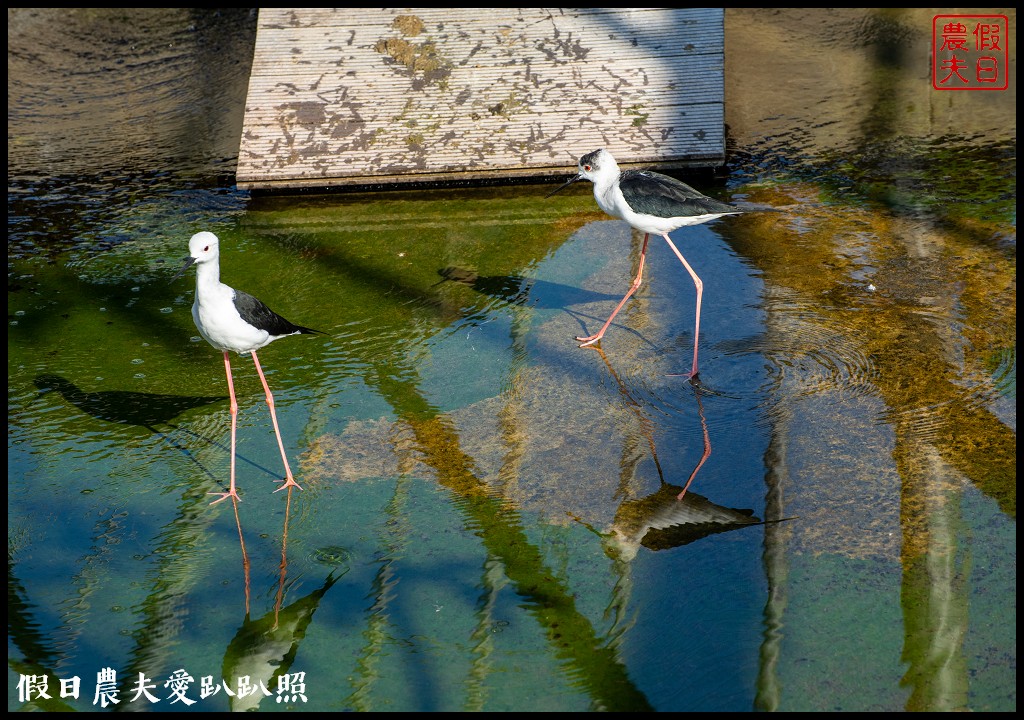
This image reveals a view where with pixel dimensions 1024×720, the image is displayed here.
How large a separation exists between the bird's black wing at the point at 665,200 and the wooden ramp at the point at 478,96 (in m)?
2.03

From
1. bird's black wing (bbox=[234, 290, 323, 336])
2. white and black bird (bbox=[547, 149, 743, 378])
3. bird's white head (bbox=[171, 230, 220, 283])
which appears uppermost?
bird's white head (bbox=[171, 230, 220, 283])

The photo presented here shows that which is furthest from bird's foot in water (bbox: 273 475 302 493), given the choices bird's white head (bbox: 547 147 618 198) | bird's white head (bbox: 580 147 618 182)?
bird's white head (bbox: 580 147 618 182)

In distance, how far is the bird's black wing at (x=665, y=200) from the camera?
17.5ft

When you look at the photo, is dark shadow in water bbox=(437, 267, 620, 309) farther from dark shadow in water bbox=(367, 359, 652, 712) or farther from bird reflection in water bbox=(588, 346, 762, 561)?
bird reflection in water bbox=(588, 346, 762, 561)

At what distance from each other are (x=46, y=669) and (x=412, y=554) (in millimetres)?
1349

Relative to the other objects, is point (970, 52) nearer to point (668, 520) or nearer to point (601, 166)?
point (601, 166)

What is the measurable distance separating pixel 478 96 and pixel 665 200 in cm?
285

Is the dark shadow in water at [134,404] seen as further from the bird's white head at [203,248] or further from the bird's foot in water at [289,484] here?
the bird's white head at [203,248]

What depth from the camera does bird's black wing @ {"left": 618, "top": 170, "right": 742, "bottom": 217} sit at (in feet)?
17.5

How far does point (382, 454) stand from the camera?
472cm

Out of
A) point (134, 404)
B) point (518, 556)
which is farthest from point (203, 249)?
point (518, 556)

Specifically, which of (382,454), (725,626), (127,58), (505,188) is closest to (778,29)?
(505,188)

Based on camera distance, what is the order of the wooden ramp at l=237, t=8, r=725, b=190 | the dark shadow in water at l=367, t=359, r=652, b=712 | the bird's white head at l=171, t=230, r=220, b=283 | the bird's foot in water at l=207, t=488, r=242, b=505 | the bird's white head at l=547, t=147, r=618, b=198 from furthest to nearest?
1. the wooden ramp at l=237, t=8, r=725, b=190
2. the bird's white head at l=547, t=147, r=618, b=198
3. the bird's foot in water at l=207, t=488, r=242, b=505
4. the bird's white head at l=171, t=230, r=220, b=283
5. the dark shadow in water at l=367, t=359, r=652, b=712

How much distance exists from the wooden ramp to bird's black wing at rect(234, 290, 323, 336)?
3012 millimetres
